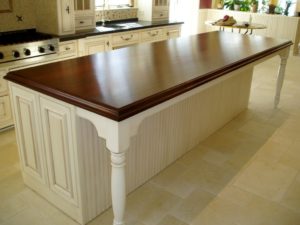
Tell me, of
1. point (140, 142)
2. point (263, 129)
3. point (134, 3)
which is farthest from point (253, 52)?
point (134, 3)

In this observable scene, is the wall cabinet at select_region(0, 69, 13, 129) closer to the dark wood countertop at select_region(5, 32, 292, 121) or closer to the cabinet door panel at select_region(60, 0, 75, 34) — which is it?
the cabinet door panel at select_region(60, 0, 75, 34)

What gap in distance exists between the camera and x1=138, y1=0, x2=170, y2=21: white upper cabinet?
524 centimetres

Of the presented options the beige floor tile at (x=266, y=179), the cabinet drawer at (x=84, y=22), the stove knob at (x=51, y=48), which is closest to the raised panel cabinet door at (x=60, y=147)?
the beige floor tile at (x=266, y=179)

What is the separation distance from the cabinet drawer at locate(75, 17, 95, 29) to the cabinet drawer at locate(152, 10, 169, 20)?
1418 mm

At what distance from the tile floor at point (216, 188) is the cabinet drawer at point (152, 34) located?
2027 millimetres

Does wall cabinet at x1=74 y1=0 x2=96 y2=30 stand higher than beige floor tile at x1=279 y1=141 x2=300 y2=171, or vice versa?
wall cabinet at x1=74 y1=0 x2=96 y2=30

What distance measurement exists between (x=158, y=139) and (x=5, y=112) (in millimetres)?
1647

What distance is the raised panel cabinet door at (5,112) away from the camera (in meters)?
3.07

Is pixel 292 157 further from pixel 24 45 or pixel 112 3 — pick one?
pixel 112 3

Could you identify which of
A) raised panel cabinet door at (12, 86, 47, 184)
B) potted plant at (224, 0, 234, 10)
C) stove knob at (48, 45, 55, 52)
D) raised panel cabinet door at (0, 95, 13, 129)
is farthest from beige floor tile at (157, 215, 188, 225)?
potted plant at (224, 0, 234, 10)

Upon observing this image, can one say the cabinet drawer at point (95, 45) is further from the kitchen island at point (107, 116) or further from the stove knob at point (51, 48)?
the kitchen island at point (107, 116)

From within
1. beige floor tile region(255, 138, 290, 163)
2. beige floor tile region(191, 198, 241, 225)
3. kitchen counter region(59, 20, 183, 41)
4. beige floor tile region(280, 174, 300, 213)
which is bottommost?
beige floor tile region(280, 174, 300, 213)

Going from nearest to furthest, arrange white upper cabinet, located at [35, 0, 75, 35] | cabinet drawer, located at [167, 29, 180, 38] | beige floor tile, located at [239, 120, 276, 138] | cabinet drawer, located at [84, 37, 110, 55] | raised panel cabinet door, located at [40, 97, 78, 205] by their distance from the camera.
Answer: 1. raised panel cabinet door, located at [40, 97, 78, 205]
2. beige floor tile, located at [239, 120, 276, 138]
3. white upper cabinet, located at [35, 0, 75, 35]
4. cabinet drawer, located at [84, 37, 110, 55]
5. cabinet drawer, located at [167, 29, 180, 38]

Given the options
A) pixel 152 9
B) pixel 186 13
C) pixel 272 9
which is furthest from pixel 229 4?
pixel 152 9
